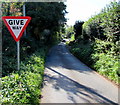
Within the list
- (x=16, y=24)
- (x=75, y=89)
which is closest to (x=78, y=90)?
(x=75, y=89)

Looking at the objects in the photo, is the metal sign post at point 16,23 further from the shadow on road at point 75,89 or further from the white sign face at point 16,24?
the shadow on road at point 75,89

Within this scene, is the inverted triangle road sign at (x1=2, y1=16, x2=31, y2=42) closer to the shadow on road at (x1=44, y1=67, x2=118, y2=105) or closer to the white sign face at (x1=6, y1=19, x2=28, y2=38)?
the white sign face at (x1=6, y1=19, x2=28, y2=38)

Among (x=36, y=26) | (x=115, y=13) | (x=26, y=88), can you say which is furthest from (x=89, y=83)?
(x=36, y=26)

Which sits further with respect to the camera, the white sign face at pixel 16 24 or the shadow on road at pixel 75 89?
the shadow on road at pixel 75 89

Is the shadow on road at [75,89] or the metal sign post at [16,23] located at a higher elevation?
the metal sign post at [16,23]

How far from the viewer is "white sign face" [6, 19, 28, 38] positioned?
14.0 feet

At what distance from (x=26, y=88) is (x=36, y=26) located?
1422cm

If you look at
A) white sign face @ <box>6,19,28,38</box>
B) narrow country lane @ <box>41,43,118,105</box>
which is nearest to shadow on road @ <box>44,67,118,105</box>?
narrow country lane @ <box>41,43,118,105</box>

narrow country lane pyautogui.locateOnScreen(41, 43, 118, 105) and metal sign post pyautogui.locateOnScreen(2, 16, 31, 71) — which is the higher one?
metal sign post pyautogui.locateOnScreen(2, 16, 31, 71)

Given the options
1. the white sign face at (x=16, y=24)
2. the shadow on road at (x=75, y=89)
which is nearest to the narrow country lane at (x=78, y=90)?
the shadow on road at (x=75, y=89)

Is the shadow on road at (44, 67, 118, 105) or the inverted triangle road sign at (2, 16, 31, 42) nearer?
the inverted triangle road sign at (2, 16, 31, 42)

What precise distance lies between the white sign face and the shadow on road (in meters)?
2.70

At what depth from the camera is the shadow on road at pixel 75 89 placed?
4.39 meters

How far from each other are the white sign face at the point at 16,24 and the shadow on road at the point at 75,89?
8.86 feet
